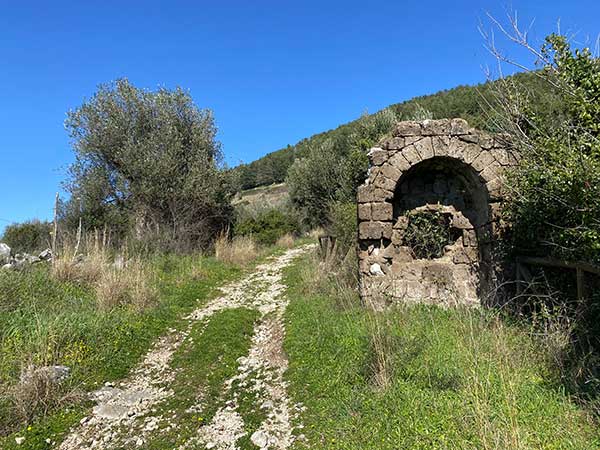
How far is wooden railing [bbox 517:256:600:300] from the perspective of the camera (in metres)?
4.47

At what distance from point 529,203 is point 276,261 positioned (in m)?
9.81

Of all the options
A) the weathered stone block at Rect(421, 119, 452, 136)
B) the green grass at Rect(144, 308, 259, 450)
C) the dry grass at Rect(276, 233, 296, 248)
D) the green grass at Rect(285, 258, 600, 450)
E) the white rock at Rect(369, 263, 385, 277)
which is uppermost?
the weathered stone block at Rect(421, 119, 452, 136)

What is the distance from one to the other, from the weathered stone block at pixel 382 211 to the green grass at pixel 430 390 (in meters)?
2.17

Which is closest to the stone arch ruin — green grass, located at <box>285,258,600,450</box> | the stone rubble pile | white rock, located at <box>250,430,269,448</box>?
green grass, located at <box>285,258,600,450</box>

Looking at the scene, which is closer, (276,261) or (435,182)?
(435,182)

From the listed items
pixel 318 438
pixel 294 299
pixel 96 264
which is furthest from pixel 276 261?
pixel 318 438

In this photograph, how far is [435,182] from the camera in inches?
312

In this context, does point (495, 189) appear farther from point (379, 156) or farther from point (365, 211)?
point (365, 211)

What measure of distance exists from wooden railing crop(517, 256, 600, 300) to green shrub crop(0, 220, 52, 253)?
49.3 ft

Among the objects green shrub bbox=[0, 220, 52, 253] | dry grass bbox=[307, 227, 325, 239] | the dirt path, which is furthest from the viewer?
dry grass bbox=[307, 227, 325, 239]

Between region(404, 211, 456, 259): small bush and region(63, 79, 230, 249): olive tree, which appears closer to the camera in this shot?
region(404, 211, 456, 259): small bush

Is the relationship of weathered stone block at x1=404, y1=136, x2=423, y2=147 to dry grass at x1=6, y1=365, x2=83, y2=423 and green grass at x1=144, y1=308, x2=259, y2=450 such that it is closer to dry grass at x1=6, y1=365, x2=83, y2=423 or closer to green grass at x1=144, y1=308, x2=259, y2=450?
green grass at x1=144, y1=308, x2=259, y2=450

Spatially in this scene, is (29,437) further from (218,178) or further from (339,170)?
(339,170)

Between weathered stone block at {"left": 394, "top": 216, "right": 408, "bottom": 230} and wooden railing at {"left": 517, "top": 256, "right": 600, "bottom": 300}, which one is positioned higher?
weathered stone block at {"left": 394, "top": 216, "right": 408, "bottom": 230}
